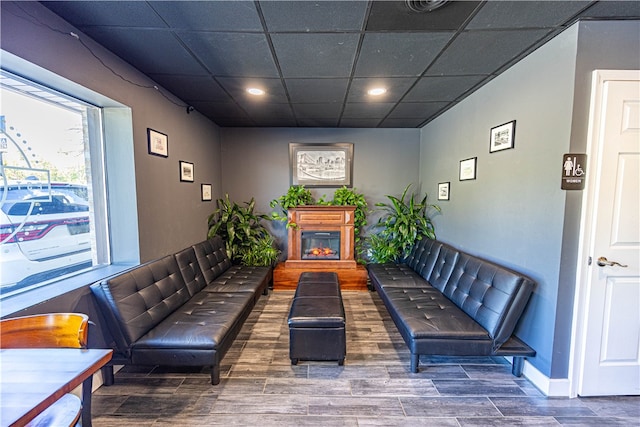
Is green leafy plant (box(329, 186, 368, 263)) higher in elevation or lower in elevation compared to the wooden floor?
higher

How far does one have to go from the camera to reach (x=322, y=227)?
13.9 feet

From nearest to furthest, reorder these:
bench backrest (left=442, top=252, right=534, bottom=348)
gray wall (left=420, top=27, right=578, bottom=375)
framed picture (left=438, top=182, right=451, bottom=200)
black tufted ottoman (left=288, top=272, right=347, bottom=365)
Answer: gray wall (left=420, top=27, right=578, bottom=375)
bench backrest (left=442, top=252, right=534, bottom=348)
black tufted ottoman (left=288, top=272, right=347, bottom=365)
framed picture (left=438, top=182, right=451, bottom=200)

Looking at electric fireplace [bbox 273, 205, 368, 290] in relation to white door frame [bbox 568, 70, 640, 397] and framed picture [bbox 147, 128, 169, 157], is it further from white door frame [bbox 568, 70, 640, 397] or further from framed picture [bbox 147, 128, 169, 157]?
white door frame [bbox 568, 70, 640, 397]

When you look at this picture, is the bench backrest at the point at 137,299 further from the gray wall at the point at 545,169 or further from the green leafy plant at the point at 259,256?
the gray wall at the point at 545,169

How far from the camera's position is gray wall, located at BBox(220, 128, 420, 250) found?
4.47m

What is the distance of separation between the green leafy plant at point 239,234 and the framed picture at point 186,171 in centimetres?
83

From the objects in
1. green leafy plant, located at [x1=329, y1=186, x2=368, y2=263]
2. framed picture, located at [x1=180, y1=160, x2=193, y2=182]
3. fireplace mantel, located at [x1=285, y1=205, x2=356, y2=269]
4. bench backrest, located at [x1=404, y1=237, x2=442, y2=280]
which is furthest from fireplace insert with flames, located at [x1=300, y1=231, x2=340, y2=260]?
framed picture, located at [x1=180, y1=160, x2=193, y2=182]

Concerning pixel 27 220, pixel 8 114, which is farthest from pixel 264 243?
pixel 8 114

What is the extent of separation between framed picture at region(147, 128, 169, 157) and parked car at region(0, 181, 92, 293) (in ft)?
2.23

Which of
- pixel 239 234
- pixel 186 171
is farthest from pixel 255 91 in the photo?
pixel 239 234

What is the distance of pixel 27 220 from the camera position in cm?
173

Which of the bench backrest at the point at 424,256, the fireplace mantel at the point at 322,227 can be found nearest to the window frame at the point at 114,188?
the fireplace mantel at the point at 322,227

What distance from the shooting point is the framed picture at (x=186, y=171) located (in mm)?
3172

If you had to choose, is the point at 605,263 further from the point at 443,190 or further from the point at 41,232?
the point at 41,232
